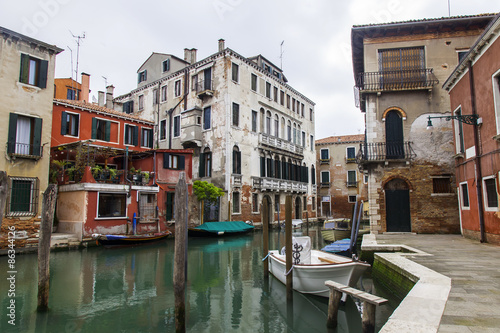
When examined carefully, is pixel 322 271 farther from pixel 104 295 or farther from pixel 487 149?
pixel 487 149

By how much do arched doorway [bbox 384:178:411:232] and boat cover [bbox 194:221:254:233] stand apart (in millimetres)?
8729

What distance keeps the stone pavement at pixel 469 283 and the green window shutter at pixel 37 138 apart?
1339cm

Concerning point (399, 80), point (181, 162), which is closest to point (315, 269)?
point (399, 80)

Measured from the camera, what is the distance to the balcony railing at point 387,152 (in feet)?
43.8

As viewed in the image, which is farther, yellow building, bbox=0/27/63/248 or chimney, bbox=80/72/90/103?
chimney, bbox=80/72/90/103

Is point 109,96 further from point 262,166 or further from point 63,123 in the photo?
point 262,166

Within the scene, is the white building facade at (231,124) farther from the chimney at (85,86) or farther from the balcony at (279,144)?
the chimney at (85,86)

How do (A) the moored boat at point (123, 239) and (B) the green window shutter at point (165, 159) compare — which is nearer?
(A) the moored boat at point (123, 239)

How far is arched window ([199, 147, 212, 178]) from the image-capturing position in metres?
22.4

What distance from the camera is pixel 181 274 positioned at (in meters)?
5.62

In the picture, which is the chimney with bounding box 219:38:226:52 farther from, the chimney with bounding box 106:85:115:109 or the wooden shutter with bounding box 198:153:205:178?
the chimney with bounding box 106:85:115:109

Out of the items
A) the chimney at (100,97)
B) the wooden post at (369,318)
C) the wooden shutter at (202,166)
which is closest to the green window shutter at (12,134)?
the wooden shutter at (202,166)

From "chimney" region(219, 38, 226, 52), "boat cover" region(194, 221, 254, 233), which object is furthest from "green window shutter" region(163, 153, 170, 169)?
"chimney" region(219, 38, 226, 52)

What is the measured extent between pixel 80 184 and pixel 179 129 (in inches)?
391
